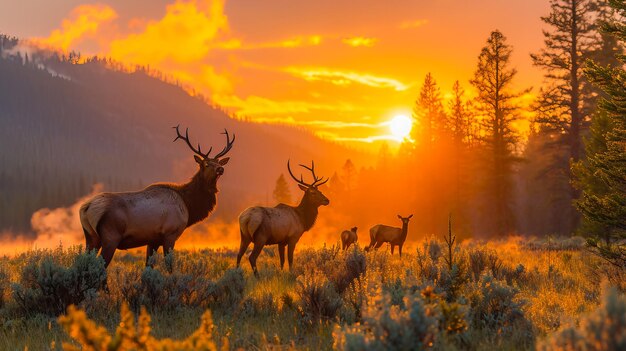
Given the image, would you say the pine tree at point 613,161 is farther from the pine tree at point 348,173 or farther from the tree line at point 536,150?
the pine tree at point 348,173

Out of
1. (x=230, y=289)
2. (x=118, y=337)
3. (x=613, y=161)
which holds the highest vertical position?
(x=613, y=161)

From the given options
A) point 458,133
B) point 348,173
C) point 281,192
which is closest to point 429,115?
point 458,133

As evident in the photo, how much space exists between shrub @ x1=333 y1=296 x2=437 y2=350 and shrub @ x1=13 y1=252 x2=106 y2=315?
14.3ft

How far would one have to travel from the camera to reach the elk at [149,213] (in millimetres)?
7688

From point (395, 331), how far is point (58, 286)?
4907 millimetres

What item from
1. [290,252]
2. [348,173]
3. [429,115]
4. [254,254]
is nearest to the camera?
[254,254]

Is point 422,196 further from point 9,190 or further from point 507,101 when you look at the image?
point 9,190

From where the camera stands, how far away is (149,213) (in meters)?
8.42

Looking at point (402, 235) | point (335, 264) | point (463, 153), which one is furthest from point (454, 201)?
point (335, 264)

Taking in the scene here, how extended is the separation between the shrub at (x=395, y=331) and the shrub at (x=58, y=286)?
172 inches

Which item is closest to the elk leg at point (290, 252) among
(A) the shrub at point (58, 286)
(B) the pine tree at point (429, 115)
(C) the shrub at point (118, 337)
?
(A) the shrub at point (58, 286)

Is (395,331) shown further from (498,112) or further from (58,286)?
(498,112)

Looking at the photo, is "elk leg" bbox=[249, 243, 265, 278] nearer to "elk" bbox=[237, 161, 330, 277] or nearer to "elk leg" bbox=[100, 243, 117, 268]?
"elk" bbox=[237, 161, 330, 277]

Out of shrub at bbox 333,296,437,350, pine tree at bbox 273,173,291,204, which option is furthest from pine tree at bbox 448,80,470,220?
shrub at bbox 333,296,437,350
